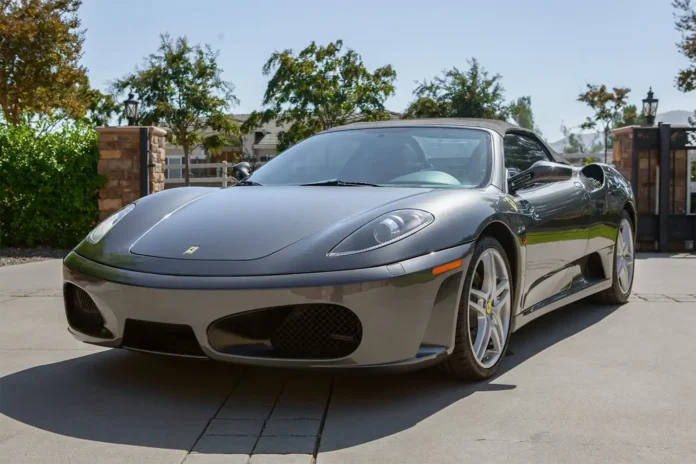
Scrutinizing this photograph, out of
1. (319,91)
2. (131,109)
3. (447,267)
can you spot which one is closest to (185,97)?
(319,91)

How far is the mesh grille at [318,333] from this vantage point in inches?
136

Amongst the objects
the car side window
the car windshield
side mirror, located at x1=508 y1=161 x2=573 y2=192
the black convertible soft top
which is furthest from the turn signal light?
the black convertible soft top

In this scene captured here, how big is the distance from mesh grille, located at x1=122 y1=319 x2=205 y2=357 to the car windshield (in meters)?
1.27

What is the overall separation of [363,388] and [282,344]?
0.58 meters

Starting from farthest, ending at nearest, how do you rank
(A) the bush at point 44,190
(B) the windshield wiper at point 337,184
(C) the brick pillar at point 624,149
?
(C) the brick pillar at point 624,149
(A) the bush at point 44,190
(B) the windshield wiper at point 337,184

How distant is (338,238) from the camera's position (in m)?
3.55

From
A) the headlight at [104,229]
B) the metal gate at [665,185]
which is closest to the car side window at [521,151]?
the headlight at [104,229]

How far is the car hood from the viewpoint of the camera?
11.8 ft

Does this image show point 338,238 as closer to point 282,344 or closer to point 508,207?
point 282,344

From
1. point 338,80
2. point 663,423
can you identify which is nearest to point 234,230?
point 663,423

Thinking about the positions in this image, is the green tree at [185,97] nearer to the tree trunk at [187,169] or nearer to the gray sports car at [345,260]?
the tree trunk at [187,169]

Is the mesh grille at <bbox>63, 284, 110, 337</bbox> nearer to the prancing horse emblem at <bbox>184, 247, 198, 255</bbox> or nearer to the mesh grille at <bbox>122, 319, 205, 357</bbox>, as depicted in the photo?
the mesh grille at <bbox>122, 319, 205, 357</bbox>

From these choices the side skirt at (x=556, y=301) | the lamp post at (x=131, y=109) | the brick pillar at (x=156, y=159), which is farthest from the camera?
the lamp post at (x=131, y=109)

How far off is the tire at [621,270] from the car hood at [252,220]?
2.55 metres
